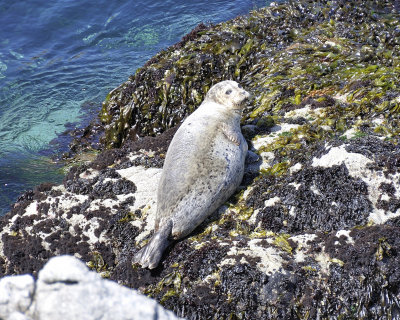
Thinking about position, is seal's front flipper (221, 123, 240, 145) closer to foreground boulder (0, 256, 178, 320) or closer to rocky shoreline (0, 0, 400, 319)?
rocky shoreline (0, 0, 400, 319)

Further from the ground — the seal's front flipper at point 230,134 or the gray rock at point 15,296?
the gray rock at point 15,296

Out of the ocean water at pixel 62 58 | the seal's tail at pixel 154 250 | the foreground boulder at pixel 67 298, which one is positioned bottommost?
the ocean water at pixel 62 58

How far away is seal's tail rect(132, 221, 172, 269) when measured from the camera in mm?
4398

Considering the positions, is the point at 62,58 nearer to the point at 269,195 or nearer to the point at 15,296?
the point at 269,195

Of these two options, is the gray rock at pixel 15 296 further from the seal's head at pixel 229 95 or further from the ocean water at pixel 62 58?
the ocean water at pixel 62 58

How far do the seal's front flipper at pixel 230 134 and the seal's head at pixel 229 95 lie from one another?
1.91 ft

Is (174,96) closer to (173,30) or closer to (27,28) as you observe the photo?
(173,30)

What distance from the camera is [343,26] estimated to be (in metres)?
8.33

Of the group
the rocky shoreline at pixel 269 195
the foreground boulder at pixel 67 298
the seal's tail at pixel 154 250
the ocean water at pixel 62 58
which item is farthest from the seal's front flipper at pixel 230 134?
the foreground boulder at pixel 67 298

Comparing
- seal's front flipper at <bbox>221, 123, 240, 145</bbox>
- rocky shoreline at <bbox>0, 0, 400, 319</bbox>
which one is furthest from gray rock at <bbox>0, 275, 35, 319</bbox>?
seal's front flipper at <bbox>221, 123, 240, 145</bbox>

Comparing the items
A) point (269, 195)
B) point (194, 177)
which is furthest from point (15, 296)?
point (269, 195)

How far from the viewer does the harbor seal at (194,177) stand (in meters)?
4.73

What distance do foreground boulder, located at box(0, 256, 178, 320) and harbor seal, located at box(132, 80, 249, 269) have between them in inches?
91.9

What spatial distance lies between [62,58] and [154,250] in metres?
8.73
